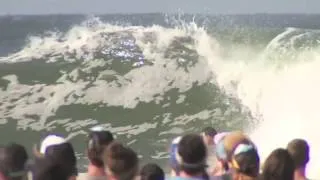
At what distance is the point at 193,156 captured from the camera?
11.9 feet

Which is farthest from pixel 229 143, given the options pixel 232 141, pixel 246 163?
pixel 246 163

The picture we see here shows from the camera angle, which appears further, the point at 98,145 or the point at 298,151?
the point at 98,145

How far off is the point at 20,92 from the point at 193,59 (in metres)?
3.17

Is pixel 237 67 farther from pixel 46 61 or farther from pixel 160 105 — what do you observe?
pixel 46 61

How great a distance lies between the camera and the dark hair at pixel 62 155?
345cm

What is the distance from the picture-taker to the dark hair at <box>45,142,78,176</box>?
3.45 meters

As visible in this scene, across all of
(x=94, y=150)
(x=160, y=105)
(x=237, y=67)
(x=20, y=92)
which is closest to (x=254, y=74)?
(x=237, y=67)

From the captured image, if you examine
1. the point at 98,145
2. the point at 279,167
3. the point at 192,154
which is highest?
the point at 98,145

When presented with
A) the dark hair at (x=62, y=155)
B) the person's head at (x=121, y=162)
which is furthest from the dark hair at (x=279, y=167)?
the dark hair at (x=62, y=155)

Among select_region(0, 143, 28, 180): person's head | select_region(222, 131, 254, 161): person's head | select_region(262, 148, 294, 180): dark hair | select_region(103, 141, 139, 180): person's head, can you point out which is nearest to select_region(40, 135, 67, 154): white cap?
select_region(0, 143, 28, 180): person's head

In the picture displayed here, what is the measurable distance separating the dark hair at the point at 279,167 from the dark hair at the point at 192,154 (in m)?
0.29

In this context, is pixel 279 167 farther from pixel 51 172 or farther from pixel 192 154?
pixel 51 172

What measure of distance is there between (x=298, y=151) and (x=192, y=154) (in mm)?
676

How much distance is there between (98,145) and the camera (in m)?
4.18
